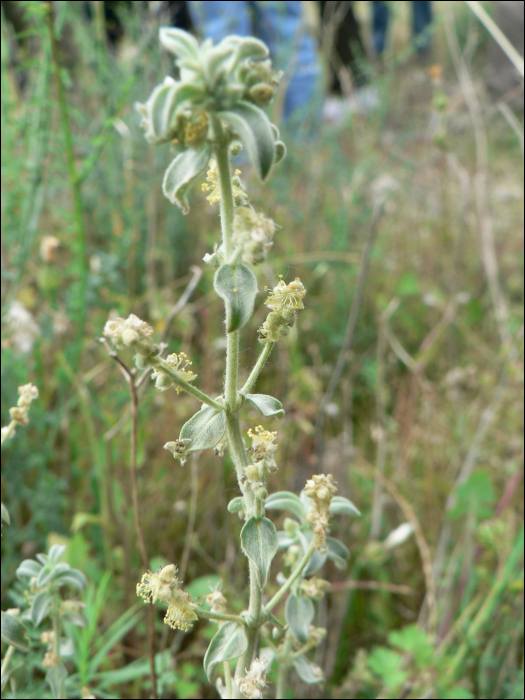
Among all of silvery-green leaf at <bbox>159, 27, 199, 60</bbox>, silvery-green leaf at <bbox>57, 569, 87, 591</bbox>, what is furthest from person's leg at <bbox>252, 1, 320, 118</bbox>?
silvery-green leaf at <bbox>57, 569, 87, 591</bbox>

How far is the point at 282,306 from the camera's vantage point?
2.75ft

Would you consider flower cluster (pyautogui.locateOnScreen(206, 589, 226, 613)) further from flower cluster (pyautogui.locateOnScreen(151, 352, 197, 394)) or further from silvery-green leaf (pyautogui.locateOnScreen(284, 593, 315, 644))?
flower cluster (pyautogui.locateOnScreen(151, 352, 197, 394))

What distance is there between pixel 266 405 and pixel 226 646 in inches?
14.6

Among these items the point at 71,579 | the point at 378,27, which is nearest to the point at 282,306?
the point at 71,579

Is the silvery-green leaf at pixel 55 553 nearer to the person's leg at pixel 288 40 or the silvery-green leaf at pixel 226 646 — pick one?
the silvery-green leaf at pixel 226 646

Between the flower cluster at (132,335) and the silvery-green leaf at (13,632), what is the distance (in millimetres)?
606

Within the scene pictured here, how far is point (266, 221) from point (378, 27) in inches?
231

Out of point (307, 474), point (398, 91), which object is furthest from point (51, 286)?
point (398, 91)

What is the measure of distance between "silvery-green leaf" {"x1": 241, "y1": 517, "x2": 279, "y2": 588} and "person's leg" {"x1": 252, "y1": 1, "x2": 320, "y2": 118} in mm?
2572

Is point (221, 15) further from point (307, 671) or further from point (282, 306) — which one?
point (307, 671)

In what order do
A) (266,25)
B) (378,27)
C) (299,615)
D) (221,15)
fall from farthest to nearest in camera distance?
(378,27) → (266,25) → (221,15) → (299,615)

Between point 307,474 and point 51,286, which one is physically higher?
point 51,286

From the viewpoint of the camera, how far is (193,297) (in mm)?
3318

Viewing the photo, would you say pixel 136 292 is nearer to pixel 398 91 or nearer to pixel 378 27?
pixel 398 91
